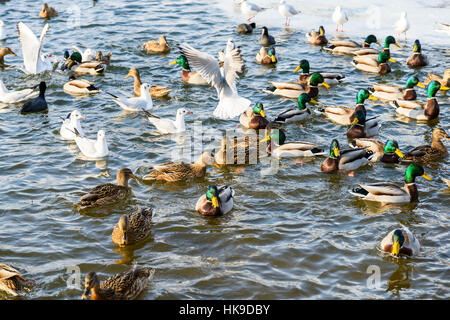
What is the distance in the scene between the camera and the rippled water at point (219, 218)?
7801 millimetres

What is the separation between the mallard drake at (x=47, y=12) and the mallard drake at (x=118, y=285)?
1466 cm

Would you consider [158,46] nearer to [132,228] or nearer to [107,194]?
[107,194]

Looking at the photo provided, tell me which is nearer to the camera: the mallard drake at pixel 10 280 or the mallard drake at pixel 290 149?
the mallard drake at pixel 10 280

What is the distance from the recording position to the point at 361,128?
39.2ft

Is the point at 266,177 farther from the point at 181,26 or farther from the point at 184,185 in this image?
the point at 181,26

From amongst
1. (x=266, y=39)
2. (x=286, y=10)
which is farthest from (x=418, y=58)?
(x=286, y=10)

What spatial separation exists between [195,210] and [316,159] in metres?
2.92

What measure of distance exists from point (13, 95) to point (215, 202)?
6.86 meters

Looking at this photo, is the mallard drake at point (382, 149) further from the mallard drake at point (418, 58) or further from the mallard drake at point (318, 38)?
the mallard drake at point (318, 38)

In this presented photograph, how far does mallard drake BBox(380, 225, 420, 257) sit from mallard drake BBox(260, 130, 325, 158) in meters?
3.25

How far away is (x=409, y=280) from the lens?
25.5ft

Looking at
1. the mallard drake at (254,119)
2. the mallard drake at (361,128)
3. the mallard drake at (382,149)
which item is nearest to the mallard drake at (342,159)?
the mallard drake at (382,149)

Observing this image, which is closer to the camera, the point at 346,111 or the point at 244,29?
the point at 346,111
